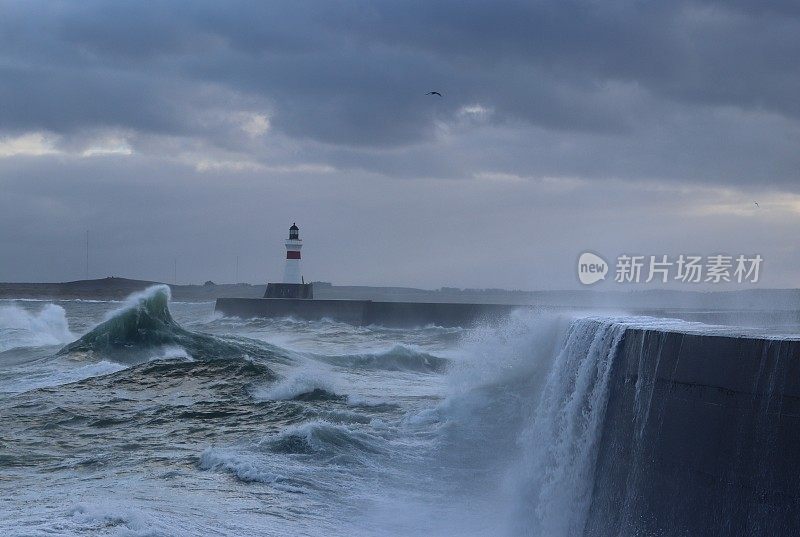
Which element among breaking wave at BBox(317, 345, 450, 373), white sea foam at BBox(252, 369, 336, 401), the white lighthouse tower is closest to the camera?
white sea foam at BBox(252, 369, 336, 401)

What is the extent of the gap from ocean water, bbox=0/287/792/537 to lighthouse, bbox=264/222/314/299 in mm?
21683

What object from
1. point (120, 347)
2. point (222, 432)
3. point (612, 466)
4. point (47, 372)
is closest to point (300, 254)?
point (120, 347)

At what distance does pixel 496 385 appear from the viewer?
44.4 feet

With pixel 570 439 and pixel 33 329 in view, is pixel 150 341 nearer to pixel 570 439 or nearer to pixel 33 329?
pixel 33 329

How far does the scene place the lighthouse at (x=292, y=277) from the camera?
4059 centimetres

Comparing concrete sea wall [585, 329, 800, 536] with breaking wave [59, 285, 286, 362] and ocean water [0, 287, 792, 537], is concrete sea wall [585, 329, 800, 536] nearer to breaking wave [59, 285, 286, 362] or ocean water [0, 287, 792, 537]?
ocean water [0, 287, 792, 537]

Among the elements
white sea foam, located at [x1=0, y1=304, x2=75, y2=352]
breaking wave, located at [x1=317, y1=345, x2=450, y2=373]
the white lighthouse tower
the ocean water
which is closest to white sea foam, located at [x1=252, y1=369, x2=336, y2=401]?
the ocean water

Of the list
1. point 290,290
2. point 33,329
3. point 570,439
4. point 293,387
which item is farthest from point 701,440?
point 290,290

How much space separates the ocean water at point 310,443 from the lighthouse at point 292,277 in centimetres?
2168

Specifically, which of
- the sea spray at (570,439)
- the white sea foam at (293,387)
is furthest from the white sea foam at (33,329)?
the sea spray at (570,439)

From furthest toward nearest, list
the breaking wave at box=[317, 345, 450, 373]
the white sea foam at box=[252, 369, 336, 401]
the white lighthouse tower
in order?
the white lighthouse tower → the breaking wave at box=[317, 345, 450, 373] → the white sea foam at box=[252, 369, 336, 401]

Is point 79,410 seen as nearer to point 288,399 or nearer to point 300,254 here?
point 288,399

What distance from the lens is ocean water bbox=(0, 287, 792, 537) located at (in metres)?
6.54

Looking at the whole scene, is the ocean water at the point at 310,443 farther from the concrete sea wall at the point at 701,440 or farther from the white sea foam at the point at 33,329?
the white sea foam at the point at 33,329
